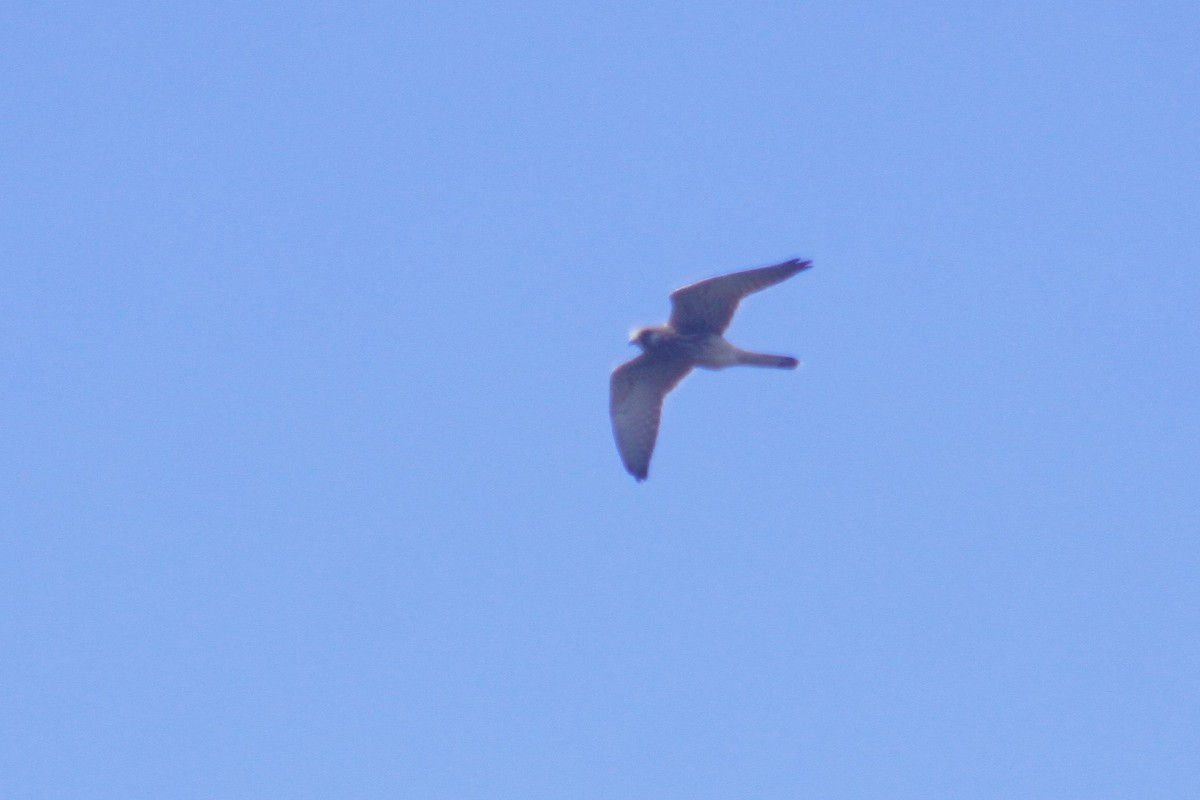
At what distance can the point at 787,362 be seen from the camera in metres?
14.9

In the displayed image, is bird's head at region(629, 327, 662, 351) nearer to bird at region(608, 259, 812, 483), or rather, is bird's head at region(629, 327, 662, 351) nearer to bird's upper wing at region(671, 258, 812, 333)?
bird at region(608, 259, 812, 483)

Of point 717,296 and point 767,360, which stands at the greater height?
point 717,296

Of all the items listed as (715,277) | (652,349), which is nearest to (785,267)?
(715,277)

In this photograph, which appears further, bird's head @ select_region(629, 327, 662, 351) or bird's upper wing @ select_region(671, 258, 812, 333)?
bird's head @ select_region(629, 327, 662, 351)

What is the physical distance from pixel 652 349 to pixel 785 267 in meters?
1.92

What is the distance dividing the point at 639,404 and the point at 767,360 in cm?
167

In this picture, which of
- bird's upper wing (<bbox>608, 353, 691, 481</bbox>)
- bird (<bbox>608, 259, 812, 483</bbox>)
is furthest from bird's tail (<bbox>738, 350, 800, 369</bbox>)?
bird's upper wing (<bbox>608, 353, 691, 481</bbox>)

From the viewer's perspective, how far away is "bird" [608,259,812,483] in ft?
47.5

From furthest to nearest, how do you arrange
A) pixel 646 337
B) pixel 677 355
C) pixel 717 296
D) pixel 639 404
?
pixel 639 404, pixel 677 355, pixel 646 337, pixel 717 296

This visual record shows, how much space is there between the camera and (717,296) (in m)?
14.6

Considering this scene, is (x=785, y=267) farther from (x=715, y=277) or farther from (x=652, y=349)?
(x=652, y=349)

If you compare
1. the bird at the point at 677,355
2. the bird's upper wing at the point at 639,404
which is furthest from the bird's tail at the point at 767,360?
the bird's upper wing at the point at 639,404

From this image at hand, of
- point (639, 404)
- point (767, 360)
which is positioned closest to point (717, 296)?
point (767, 360)

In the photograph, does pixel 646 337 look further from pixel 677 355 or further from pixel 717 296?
pixel 717 296
